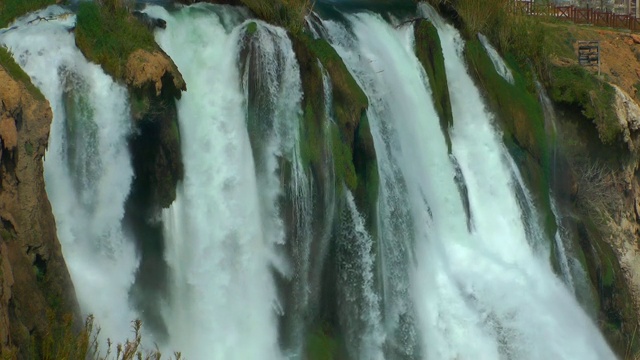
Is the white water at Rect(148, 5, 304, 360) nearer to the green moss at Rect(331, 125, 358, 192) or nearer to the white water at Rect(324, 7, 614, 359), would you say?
the green moss at Rect(331, 125, 358, 192)

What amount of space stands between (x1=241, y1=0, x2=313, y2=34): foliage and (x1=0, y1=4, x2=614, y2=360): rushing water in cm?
48

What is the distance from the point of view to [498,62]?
24812 millimetres

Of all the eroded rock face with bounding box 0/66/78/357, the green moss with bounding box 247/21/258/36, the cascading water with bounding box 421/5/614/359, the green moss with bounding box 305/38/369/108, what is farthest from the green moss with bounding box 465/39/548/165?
the eroded rock face with bounding box 0/66/78/357

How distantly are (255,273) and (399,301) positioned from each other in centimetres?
257

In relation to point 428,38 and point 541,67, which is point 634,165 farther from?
point 428,38

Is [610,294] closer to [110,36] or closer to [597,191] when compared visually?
[597,191]

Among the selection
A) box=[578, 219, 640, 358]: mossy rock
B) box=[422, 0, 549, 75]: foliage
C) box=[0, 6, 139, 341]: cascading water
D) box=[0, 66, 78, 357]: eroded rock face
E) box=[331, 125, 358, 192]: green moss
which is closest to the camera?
box=[0, 66, 78, 357]: eroded rock face

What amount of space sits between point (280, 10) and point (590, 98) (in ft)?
25.5

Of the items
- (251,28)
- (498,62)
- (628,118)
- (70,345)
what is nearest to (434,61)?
(498,62)

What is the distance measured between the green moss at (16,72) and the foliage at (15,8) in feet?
6.98

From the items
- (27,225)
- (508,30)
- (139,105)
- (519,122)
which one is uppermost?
(139,105)

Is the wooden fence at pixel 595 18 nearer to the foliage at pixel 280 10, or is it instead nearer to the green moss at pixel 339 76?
the foliage at pixel 280 10

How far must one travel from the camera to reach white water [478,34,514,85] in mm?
24641

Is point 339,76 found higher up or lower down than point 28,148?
lower down
